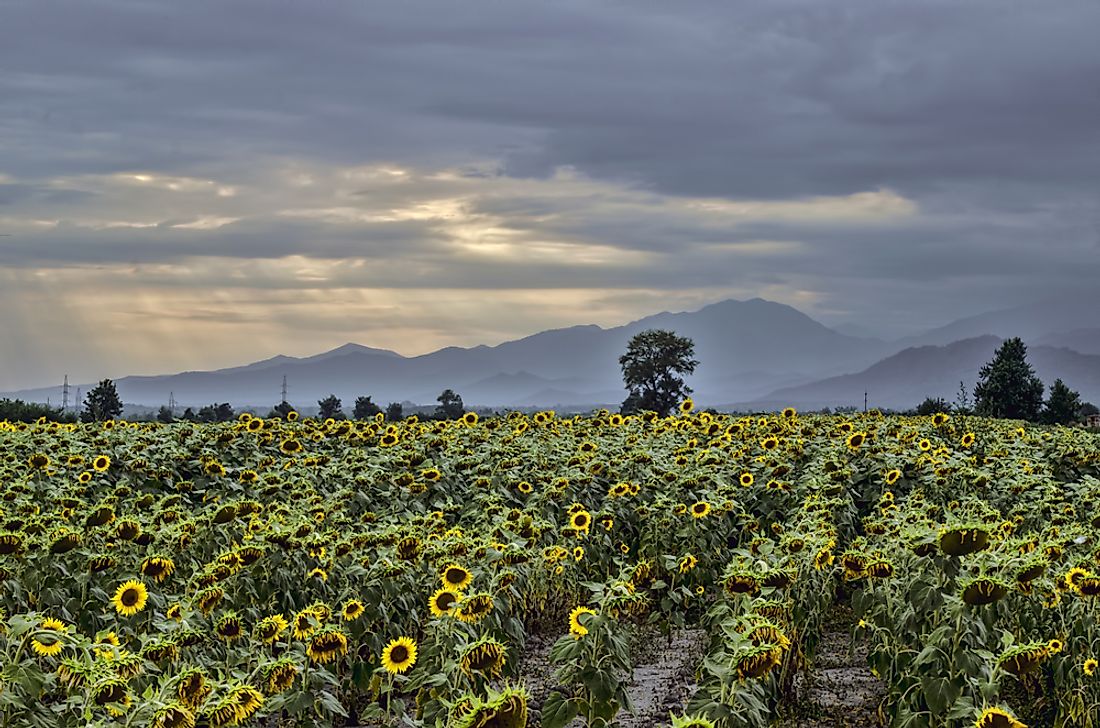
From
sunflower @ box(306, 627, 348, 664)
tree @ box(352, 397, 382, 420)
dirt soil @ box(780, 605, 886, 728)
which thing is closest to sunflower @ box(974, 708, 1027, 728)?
dirt soil @ box(780, 605, 886, 728)

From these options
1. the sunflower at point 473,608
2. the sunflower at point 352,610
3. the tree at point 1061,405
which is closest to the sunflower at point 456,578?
the sunflower at point 473,608

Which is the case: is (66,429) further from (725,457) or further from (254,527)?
(725,457)

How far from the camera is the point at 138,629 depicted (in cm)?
856

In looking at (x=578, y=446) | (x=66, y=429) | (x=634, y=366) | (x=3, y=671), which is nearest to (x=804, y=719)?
(x=3, y=671)

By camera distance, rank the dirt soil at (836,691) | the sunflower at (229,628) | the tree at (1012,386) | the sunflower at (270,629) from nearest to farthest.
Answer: the sunflower at (270,629) < the sunflower at (229,628) < the dirt soil at (836,691) < the tree at (1012,386)

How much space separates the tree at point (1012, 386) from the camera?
70.1 metres

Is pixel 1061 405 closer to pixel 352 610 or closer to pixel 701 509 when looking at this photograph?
pixel 701 509

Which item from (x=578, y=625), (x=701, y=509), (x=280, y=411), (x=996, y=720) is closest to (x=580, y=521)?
(x=701, y=509)

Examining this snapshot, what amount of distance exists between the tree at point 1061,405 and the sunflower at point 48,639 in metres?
69.6

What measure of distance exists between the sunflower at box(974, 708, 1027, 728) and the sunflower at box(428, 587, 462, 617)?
356 centimetres

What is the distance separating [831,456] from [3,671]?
11175 mm

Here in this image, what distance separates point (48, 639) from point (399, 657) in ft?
7.26

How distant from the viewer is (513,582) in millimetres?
9320

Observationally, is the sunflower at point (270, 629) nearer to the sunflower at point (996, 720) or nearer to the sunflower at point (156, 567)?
the sunflower at point (156, 567)
